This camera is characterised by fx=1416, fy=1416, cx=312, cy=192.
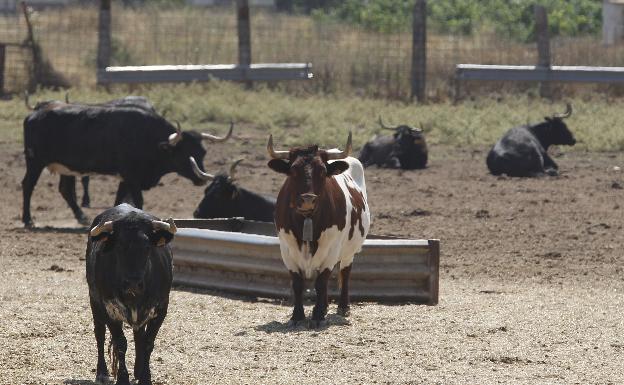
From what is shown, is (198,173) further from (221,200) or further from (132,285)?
(132,285)

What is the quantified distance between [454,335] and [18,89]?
20667mm

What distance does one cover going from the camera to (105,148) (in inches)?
687

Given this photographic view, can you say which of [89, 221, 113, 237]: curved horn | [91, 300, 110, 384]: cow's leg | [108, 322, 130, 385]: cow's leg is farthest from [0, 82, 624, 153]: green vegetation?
[89, 221, 113, 237]: curved horn

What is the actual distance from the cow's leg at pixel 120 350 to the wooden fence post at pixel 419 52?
20.9m

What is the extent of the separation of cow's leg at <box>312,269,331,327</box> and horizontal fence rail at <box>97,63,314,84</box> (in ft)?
57.1

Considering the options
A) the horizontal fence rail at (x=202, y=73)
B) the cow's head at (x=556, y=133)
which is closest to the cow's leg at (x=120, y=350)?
the cow's head at (x=556, y=133)

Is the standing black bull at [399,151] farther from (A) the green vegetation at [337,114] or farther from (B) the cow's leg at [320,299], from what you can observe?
(B) the cow's leg at [320,299]

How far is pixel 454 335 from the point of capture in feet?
34.9

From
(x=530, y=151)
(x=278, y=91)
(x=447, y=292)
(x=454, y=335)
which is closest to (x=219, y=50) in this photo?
(x=278, y=91)

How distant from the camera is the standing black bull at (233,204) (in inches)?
626

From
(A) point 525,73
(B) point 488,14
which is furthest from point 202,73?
(B) point 488,14

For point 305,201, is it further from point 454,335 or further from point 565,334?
point 565,334

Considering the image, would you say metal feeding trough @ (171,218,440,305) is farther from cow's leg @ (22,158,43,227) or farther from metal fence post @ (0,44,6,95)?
metal fence post @ (0,44,6,95)

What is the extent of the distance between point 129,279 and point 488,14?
41.0 m
